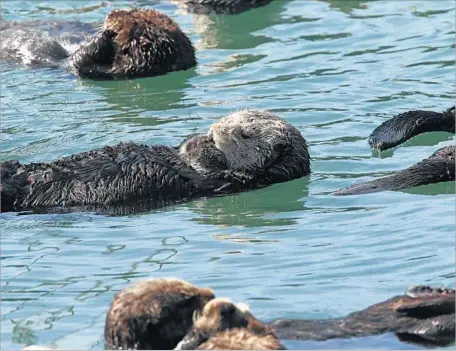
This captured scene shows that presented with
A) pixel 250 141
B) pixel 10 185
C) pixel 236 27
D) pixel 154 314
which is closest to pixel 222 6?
pixel 236 27

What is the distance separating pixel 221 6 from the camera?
13516 millimetres

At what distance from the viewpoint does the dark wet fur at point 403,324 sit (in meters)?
5.24

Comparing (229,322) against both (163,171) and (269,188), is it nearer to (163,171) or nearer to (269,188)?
(163,171)

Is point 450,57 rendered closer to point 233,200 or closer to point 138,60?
point 138,60

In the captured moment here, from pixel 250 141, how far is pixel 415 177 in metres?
1.13

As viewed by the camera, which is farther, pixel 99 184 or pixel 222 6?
pixel 222 6

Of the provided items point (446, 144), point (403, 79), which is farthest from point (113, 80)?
point (446, 144)

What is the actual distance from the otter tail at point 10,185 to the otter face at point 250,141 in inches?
50.2

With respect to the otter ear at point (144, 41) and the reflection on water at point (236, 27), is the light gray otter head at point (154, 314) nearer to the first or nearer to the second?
the otter ear at point (144, 41)

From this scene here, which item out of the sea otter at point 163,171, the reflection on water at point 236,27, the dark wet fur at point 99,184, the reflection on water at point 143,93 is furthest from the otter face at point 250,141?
the reflection on water at point 236,27

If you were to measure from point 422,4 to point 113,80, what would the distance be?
12.6ft

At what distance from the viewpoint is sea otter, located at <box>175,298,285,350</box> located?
16.0 ft

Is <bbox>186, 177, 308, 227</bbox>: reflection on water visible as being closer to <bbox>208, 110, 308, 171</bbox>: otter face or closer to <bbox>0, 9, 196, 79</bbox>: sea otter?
<bbox>208, 110, 308, 171</bbox>: otter face

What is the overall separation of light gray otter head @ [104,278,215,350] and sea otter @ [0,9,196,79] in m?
6.13
